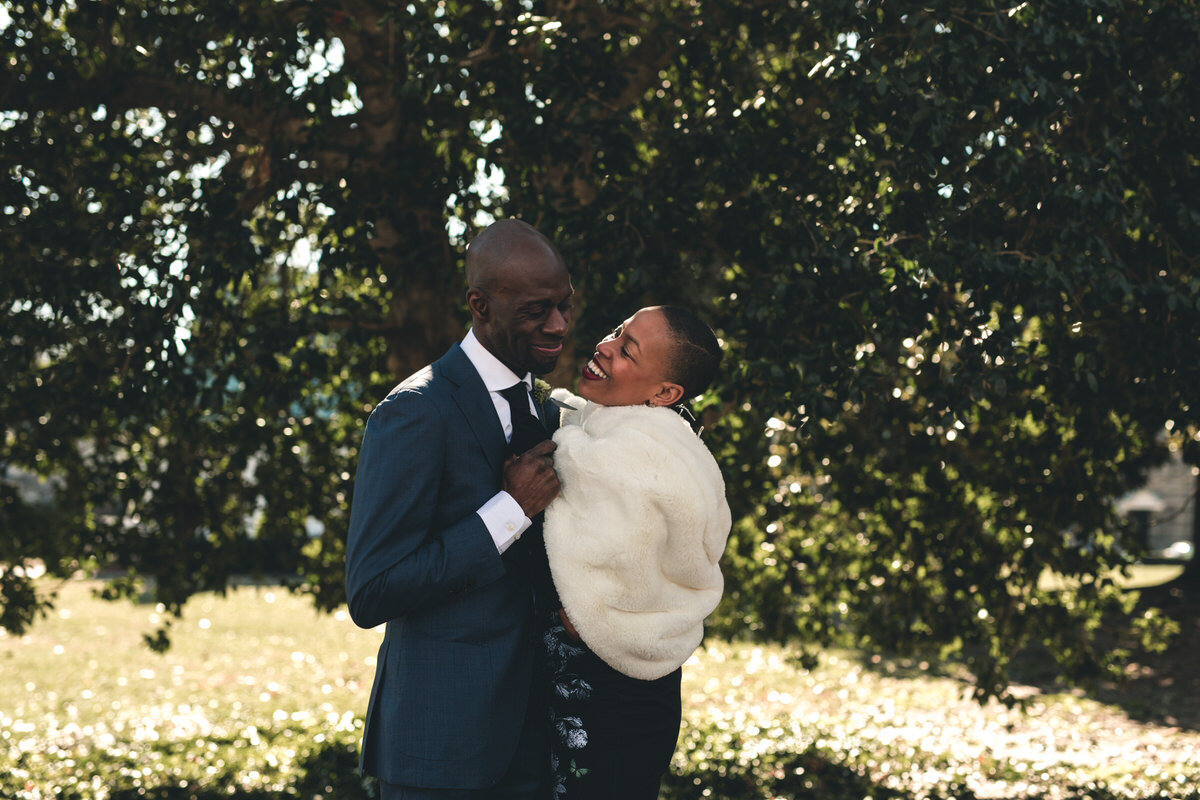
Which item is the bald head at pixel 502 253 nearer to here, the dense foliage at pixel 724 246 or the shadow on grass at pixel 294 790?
the dense foliage at pixel 724 246

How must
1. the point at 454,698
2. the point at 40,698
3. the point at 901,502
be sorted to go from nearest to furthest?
the point at 454,698, the point at 901,502, the point at 40,698

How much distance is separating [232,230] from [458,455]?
3278mm

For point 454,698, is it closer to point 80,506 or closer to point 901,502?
point 901,502

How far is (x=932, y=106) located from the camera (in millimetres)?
4238

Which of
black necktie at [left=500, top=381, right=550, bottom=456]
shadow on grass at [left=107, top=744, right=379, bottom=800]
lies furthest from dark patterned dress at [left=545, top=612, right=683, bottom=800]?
shadow on grass at [left=107, top=744, right=379, bottom=800]

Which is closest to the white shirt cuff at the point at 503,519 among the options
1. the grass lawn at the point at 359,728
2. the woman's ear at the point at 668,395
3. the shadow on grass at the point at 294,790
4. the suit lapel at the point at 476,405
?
the suit lapel at the point at 476,405

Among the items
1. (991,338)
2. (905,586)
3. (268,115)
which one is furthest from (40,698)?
(991,338)

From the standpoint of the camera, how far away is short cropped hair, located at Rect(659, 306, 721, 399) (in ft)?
9.24

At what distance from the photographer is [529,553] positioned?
111 inches

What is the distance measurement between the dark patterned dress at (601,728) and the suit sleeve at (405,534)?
0.37 m

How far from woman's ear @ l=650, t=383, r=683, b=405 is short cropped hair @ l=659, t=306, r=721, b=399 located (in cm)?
2

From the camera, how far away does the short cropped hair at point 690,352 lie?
282cm

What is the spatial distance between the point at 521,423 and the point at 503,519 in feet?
1.11

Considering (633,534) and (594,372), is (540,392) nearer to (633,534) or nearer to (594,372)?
(594,372)
